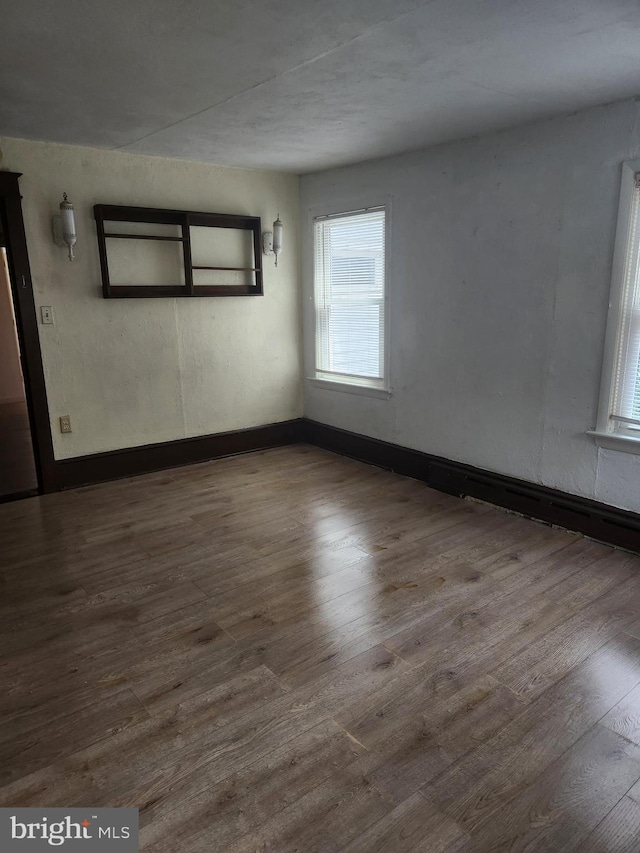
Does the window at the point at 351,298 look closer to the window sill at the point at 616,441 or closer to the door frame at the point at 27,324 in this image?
the window sill at the point at 616,441

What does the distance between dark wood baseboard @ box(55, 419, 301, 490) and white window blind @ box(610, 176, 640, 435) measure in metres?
3.06

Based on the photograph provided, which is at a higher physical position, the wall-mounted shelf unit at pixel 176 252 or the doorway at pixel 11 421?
the wall-mounted shelf unit at pixel 176 252

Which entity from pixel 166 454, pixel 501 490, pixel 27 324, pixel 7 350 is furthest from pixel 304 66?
pixel 7 350

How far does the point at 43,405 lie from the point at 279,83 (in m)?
2.74

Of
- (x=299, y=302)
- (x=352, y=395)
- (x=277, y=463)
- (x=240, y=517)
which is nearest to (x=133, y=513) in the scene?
(x=240, y=517)

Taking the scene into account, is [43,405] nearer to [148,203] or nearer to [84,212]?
[84,212]

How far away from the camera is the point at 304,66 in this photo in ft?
8.33

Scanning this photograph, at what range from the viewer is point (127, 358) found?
447 centimetres

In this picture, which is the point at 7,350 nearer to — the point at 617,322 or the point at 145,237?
the point at 145,237

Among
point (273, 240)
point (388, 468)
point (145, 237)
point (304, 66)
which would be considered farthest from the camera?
point (273, 240)

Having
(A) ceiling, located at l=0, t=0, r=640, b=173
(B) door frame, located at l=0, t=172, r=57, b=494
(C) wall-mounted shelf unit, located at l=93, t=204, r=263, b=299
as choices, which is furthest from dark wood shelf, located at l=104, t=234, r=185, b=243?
(A) ceiling, located at l=0, t=0, r=640, b=173

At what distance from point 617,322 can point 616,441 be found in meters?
0.66

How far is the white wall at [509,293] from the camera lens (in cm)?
319

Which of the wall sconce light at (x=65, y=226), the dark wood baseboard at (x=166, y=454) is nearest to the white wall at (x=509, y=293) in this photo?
the dark wood baseboard at (x=166, y=454)
